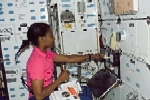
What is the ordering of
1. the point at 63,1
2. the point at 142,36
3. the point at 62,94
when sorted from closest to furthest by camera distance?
the point at 142,36, the point at 62,94, the point at 63,1

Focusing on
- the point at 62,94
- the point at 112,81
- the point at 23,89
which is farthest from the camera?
the point at 23,89

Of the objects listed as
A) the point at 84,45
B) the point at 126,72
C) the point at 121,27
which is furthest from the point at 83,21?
the point at 126,72

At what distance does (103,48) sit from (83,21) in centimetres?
57

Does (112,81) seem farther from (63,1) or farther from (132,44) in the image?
(63,1)

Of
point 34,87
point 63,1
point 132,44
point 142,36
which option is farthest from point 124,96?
point 63,1

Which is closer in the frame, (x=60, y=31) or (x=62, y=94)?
(x=62, y=94)

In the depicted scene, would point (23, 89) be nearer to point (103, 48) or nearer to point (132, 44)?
point (103, 48)

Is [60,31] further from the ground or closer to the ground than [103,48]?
further from the ground

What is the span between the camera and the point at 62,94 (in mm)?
2340

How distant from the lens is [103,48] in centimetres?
355

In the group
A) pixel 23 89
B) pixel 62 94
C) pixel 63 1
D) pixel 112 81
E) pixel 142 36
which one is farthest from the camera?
pixel 23 89

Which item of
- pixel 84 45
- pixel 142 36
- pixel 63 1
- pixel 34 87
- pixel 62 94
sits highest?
pixel 63 1

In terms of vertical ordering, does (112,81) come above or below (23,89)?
above

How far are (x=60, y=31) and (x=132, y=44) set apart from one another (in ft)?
4.72
